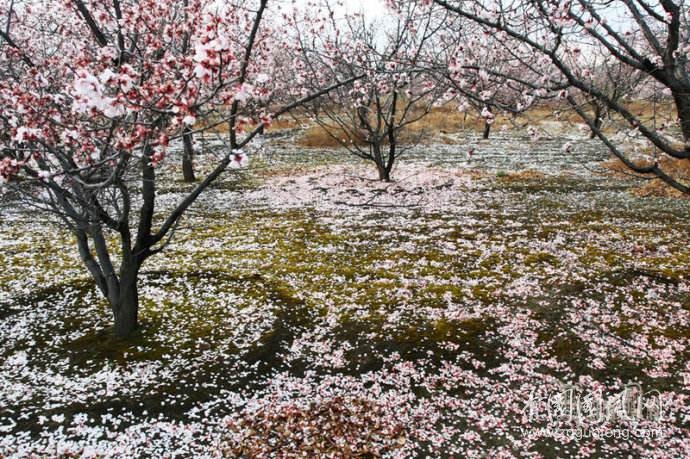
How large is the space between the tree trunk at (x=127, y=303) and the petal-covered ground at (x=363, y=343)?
0.26 meters

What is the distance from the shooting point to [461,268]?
10258mm

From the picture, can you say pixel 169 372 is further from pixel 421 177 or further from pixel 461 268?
pixel 421 177

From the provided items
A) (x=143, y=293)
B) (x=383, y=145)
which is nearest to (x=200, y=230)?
(x=143, y=293)

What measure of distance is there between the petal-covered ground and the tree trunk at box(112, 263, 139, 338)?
10.2 inches

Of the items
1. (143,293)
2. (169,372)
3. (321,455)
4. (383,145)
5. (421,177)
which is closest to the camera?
(321,455)

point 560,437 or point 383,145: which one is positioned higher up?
point 383,145

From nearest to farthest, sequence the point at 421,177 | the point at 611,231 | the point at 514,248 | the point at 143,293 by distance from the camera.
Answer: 1. the point at 143,293
2. the point at 514,248
3. the point at 611,231
4. the point at 421,177

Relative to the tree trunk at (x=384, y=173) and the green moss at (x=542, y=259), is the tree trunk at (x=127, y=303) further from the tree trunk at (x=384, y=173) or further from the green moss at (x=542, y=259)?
the tree trunk at (x=384, y=173)

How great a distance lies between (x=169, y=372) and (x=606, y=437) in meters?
5.47

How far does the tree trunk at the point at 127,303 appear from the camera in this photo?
281 inches

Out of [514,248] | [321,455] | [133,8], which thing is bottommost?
[321,455]
